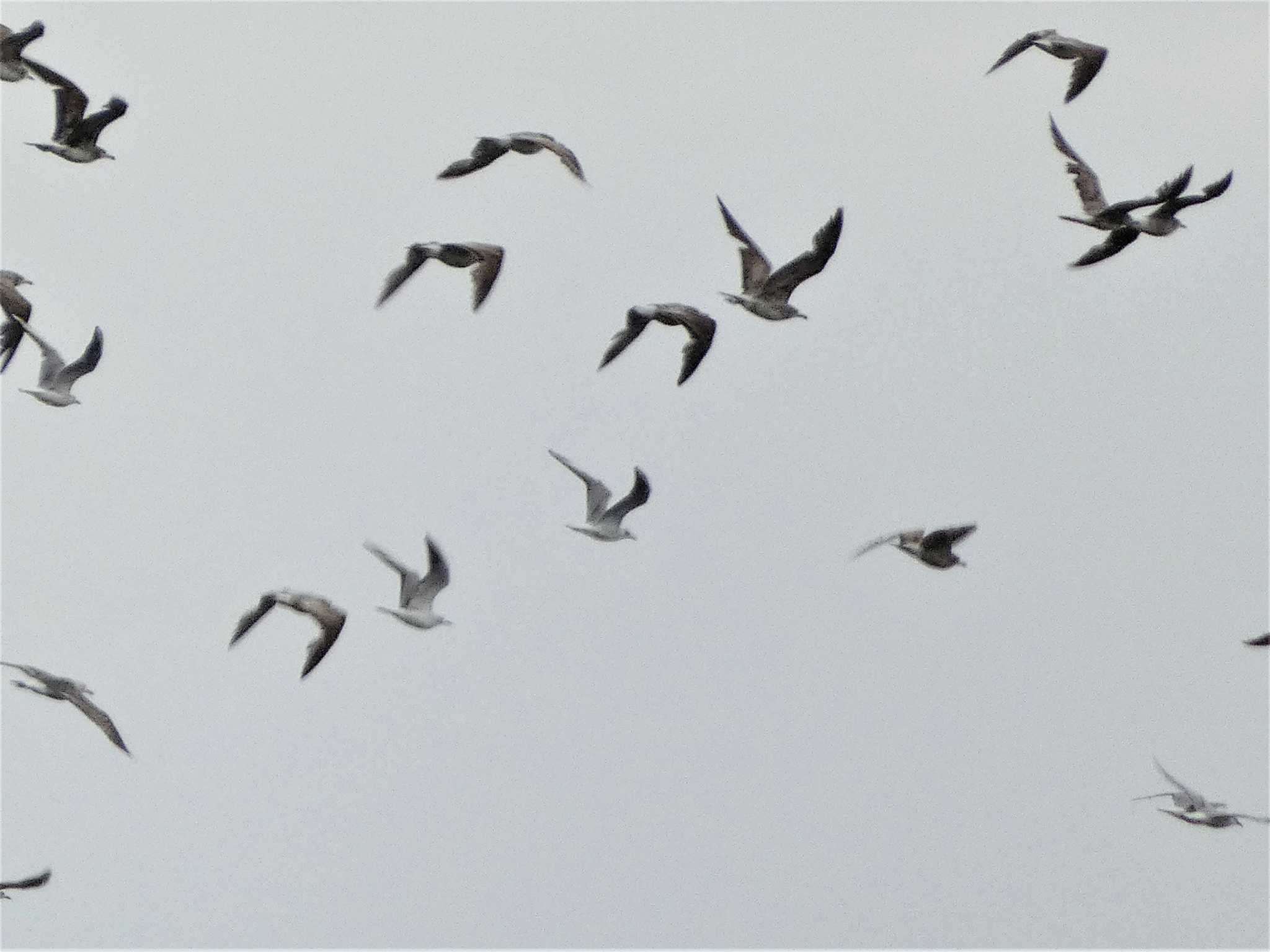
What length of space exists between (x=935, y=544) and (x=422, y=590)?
7444 mm

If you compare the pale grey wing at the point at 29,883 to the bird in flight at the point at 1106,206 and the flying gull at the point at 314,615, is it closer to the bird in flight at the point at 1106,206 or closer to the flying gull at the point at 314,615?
the flying gull at the point at 314,615

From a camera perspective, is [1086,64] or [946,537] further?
[1086,64]

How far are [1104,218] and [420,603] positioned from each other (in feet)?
35.2

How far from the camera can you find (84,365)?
37.4 metres

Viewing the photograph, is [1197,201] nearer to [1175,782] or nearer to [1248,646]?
[1248,646]

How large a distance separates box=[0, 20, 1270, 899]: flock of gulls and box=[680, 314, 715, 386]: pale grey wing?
0.02m

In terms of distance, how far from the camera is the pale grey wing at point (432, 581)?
35.6 m

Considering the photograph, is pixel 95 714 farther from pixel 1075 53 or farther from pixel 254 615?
pixel 1075 53

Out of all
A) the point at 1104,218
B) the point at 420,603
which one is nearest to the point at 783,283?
the point at 1104,218

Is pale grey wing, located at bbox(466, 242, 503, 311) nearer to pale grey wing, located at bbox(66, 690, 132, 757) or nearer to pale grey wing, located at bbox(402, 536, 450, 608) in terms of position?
pale grey wing, located at bbox(402, 536, 450, 608)

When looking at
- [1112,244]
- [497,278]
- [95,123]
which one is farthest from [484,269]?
[1112,244]

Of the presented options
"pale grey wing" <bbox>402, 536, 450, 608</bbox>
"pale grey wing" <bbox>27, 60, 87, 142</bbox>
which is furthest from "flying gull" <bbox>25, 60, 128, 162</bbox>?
"pale grey wing" <bbox>402, 536, 450, 608</bbox>

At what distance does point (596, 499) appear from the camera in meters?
37.3

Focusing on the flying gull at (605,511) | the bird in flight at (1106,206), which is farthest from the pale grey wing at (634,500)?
the bird in flight at (1106,206)
